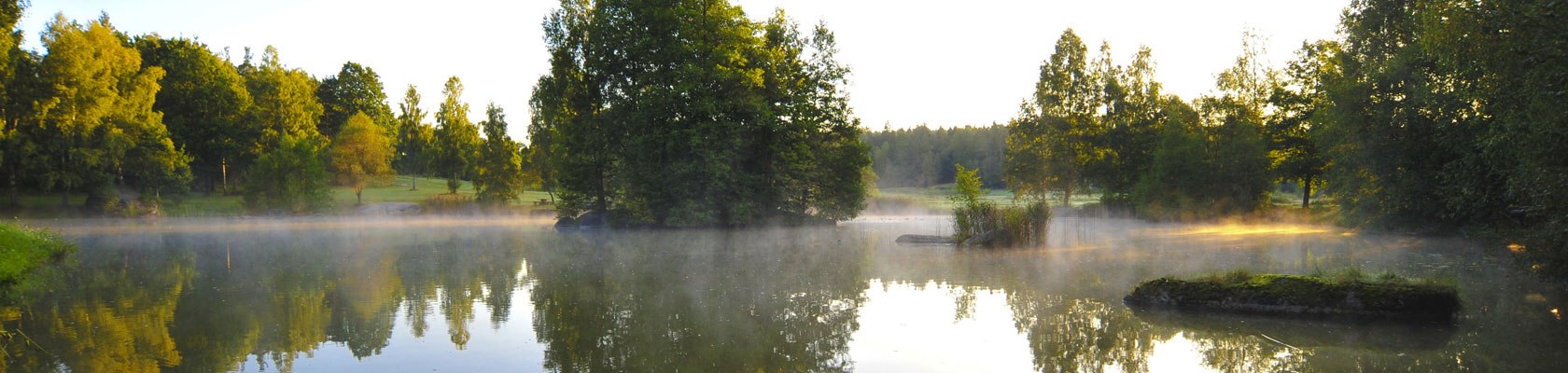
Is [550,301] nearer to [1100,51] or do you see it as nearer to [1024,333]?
[1024,333]

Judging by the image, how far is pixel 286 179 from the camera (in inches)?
1743

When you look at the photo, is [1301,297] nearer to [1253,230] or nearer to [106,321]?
[106,321]

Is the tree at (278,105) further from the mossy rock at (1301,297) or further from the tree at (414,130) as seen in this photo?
the mossy rock at (1301,297)

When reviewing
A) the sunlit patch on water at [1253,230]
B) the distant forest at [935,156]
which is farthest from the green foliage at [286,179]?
the distant forest at [935,156]

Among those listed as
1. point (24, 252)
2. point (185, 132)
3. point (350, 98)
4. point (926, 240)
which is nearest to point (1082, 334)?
point (926, 240)

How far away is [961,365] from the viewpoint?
7641mm

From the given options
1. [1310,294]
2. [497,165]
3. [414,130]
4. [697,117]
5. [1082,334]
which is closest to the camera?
[1082,334]

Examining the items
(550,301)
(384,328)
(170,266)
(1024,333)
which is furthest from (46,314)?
(1024,333)

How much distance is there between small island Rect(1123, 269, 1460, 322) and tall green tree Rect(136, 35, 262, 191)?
53084 millimetres

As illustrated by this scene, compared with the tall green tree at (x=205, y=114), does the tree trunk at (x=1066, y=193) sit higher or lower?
lower

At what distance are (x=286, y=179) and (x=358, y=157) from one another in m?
5.90

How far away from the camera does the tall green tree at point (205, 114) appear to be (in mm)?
49656

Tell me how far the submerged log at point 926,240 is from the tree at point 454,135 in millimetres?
35189

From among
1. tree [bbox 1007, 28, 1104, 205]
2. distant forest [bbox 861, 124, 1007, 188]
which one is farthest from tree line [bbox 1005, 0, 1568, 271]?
distant forest [bbox 861, 124, 1007, 188]
